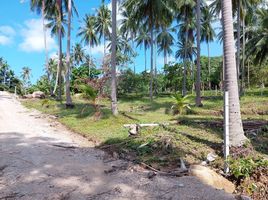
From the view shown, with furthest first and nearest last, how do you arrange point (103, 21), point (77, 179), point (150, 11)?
point (103, 21) < point (150, 11) < point (77, 179)

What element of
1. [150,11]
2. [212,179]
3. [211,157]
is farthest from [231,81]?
[150,11]

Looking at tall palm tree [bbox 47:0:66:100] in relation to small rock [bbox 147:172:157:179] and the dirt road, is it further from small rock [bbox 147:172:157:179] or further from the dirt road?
small rock [bbox 147:172:157:179]

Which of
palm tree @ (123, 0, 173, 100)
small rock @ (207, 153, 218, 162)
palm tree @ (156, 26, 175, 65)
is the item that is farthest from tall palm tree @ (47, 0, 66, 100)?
small rock @ (207, 153, 218, 162)

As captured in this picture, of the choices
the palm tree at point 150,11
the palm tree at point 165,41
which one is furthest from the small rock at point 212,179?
the palm tree at point 165,41

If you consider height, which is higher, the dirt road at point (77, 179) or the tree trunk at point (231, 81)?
the tree trunk at point (231, 81)

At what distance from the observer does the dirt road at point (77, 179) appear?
15.6 ft

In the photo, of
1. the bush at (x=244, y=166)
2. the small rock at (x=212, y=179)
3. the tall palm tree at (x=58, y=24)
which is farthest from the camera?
the tall palm tree at (x=58, y=24)

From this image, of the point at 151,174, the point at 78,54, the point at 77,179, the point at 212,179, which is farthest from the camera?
the point at 78,54

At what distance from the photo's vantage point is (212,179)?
18.5 ft

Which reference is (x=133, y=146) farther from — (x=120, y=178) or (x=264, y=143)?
(x=264, y=143)

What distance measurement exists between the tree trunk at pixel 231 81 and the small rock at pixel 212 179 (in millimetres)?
1982

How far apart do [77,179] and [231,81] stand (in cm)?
449

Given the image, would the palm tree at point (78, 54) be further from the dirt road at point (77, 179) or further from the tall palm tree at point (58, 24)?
the dirt road at point (77, 179)

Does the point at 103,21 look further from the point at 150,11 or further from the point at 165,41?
the point at 150,11
